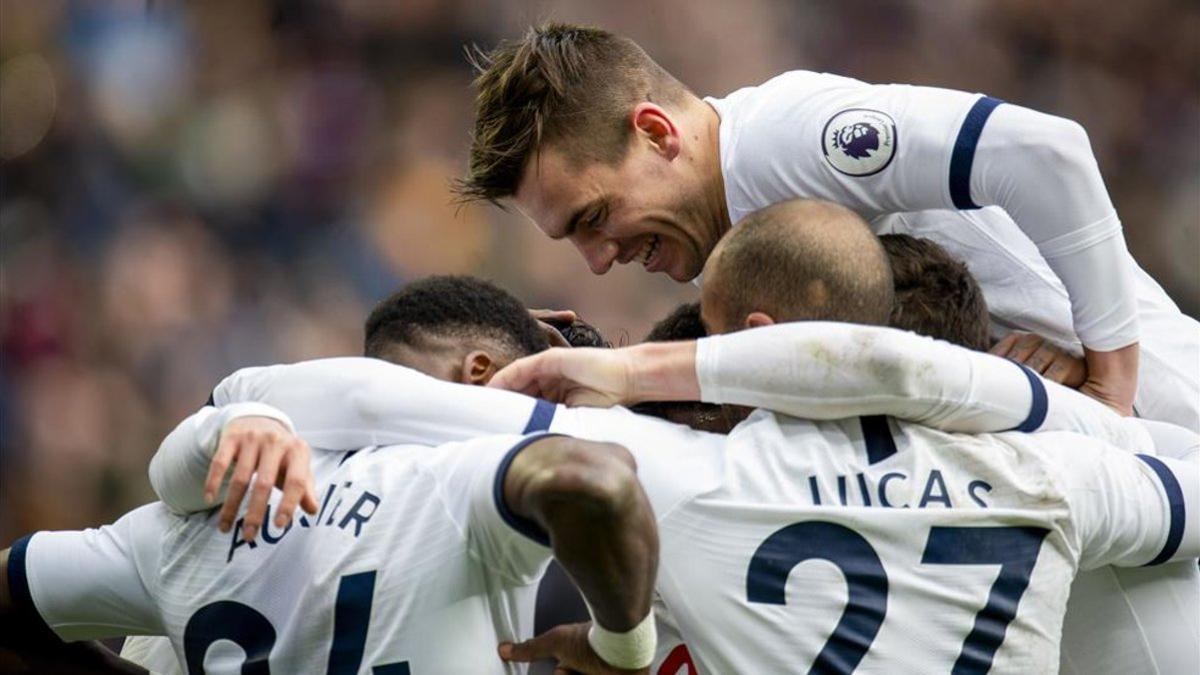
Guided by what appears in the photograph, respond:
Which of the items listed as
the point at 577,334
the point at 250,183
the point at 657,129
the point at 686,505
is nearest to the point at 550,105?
the point at 657,129

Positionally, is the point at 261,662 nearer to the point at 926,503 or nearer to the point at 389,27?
the point at 926,503

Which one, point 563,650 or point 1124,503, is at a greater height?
point 1124,503

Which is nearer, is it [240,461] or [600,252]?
[240,461]

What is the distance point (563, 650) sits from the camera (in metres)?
1.97

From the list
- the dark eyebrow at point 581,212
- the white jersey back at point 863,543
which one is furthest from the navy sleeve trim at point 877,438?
the dark eyebrow at point 581,212

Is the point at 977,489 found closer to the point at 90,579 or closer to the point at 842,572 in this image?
the point at 842,572

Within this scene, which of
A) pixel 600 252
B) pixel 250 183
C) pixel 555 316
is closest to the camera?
pixel 555 316

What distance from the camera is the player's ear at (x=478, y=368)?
7.49 feet

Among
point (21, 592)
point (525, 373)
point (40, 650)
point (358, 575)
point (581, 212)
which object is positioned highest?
point (581, 212)

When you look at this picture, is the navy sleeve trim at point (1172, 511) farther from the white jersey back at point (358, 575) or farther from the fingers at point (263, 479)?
the fingers at point (263, 479)

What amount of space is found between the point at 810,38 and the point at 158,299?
2.30m

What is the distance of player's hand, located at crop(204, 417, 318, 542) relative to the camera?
5.87ft

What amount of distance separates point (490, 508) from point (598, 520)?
0.63ft

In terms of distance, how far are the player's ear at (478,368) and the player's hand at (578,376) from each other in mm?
109
